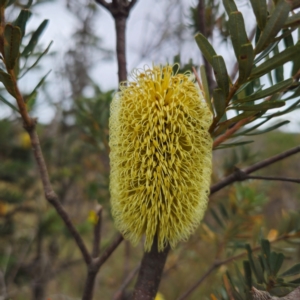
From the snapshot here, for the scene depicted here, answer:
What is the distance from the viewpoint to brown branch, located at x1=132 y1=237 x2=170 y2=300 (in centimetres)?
47

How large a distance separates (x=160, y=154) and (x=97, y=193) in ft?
3.11

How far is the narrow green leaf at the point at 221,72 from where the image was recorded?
38 centimetres

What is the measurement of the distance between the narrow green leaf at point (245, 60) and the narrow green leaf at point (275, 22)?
0.06 ft

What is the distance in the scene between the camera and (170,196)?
456 mm

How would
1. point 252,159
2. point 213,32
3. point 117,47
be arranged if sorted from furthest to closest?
point 252,159 < point 213,32 < point 117,47

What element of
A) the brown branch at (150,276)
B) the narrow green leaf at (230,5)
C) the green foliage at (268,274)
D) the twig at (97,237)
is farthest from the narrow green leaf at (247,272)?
the narrow green leaf at (230,5)

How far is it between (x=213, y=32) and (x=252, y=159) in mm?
409

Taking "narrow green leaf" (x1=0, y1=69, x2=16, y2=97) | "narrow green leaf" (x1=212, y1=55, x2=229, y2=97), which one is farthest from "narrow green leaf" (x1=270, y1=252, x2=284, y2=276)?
"narrow green leaf" (x1=0, y1=69, x2=16, y2=97)

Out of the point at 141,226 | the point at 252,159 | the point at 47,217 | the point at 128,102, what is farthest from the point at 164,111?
the point at 47,217

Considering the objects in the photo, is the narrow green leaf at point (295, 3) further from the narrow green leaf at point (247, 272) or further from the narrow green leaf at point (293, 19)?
the narrow green leaf at point (247, 272)

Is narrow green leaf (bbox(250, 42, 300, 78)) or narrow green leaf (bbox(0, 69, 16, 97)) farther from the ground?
narrow green leaf (bbox(0, 69, 16, 97))

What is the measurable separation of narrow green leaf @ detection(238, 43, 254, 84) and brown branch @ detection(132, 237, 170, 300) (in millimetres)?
260

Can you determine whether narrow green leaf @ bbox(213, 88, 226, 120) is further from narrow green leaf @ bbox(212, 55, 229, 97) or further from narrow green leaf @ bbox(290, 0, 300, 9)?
narrow green leaf @ bbox(290, 0, 300, 9)

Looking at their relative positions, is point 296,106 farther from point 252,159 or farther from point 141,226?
point 252,159
